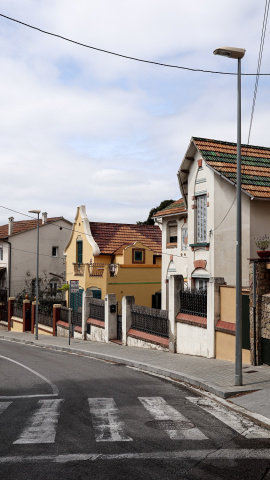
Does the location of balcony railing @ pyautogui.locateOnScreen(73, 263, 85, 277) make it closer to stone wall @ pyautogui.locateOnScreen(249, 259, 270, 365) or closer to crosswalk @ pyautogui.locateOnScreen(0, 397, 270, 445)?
stone wall @ pyautogui.locateOnScreen(249, 259, 270, 365)

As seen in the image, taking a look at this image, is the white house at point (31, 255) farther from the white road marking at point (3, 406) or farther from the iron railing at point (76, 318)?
the white road marking at point (3, 406)

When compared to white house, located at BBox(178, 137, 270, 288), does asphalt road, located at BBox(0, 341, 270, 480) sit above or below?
below

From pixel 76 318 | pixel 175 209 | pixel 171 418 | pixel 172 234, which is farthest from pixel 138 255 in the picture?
pixel 171 418

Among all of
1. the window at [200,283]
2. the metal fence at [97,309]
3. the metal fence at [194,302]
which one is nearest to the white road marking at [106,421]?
the metal fence at [194,302]

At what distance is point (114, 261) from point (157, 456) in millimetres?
31329

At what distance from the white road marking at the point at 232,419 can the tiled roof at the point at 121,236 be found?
88.4ft

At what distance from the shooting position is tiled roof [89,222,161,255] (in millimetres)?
39300

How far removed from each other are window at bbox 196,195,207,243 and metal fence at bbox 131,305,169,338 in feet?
12.5

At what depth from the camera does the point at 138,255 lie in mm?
38219

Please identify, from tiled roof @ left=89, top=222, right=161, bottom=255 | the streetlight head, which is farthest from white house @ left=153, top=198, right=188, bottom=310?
the streetlight head

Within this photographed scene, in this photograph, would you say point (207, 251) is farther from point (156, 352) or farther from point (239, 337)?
point (239, 337)

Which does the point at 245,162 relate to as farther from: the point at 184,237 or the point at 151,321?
the point at 184,237

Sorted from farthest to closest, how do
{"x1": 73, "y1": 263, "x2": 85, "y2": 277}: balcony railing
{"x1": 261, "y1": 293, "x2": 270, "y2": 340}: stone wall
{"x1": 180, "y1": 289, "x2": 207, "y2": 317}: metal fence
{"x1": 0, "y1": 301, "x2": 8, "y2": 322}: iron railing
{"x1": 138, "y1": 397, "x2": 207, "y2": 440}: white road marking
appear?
{"x1": 0, "y1": 301, "x2": 8, "y2": 322}: iron railing
{"x1": 73, "y1": 263, "x2": 85, "y2": 277}: balcony railing
{"x1": 180, "y1": 289, "x2": 207, "y2": 317}: metal fence
{"x1": 261, "y1": 293, "x2": 270, "y2": 340}: stone wall
{"x1": 138, "y1": 397, "x2": 207, "y2": 440}: white road marking

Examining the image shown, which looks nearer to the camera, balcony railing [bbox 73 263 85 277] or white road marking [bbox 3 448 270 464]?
white road marking [bbox 3 448 270 464]
